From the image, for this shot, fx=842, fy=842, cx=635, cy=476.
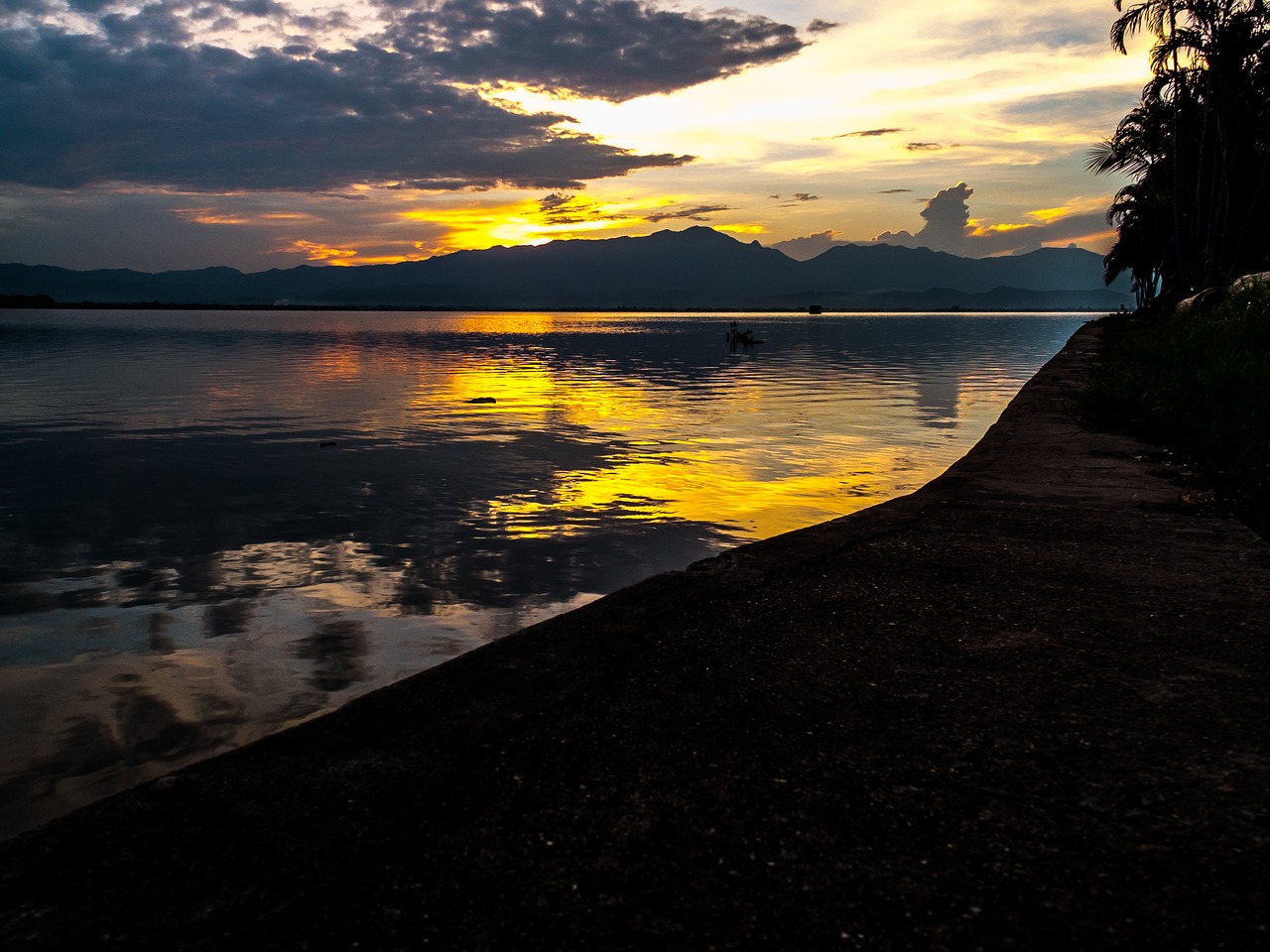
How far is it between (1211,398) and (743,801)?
10080mm

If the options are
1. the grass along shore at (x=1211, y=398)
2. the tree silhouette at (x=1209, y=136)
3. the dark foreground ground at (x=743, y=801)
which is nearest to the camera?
the dark foreground ground at (x=743, y=801)

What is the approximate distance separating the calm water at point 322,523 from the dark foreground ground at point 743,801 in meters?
1.72

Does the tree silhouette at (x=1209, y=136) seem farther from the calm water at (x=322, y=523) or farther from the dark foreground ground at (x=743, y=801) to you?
the dark foreground ground at (x=743, y=801)

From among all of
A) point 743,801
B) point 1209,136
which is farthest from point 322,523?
point 1209,136

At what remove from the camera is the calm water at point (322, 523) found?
5.05m

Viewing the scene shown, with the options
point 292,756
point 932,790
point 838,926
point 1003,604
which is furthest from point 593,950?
point 1003,604

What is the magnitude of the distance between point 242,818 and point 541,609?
3.97 meters

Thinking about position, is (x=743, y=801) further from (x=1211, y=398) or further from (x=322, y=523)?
(x=1211, y=398)

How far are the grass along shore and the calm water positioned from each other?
112 inches

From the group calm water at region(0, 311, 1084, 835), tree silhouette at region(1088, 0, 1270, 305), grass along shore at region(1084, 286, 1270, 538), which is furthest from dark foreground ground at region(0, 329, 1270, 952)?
tree silhouette at region(1088, 0, 1270, 305)

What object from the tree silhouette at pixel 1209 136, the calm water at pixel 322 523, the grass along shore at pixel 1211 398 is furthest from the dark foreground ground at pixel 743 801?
the tree silhouette at pixel 1209 136

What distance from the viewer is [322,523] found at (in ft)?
31.7

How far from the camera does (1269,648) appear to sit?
3986mm

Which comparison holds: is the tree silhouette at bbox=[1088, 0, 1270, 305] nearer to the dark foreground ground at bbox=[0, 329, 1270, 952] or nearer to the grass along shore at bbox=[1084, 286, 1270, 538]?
the grass along shore at bbox=[1084, 286, 1270, 538]
